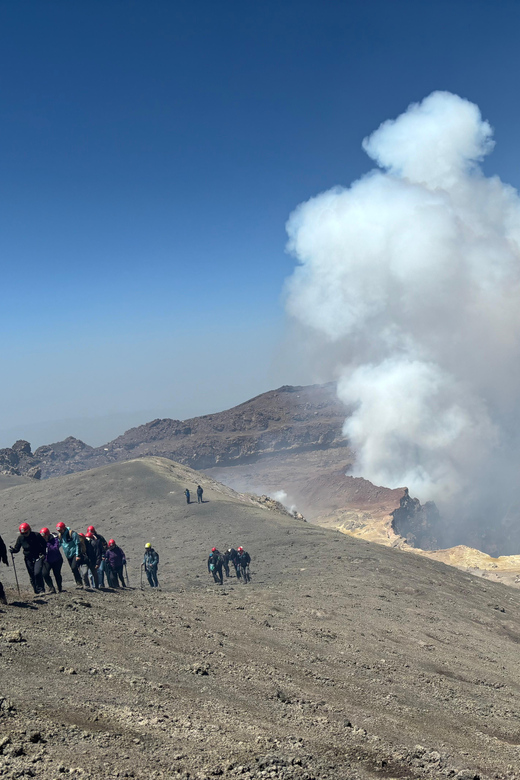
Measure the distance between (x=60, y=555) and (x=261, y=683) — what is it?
6.01 metres

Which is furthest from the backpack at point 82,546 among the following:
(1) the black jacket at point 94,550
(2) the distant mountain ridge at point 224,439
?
(2) the distant mountain ridge at point 224,439

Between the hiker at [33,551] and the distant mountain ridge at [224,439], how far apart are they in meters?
83.8

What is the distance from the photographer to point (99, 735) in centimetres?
679

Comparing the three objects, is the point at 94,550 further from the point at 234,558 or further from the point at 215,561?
the point at 234,558

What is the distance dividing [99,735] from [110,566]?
10110 mm

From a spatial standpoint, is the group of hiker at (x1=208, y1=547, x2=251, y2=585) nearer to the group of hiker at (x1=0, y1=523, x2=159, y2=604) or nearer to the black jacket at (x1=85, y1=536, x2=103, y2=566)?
the group of hiker at (x1=0, y1=523, x2=159, y2=604)

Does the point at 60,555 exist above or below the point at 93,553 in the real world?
above

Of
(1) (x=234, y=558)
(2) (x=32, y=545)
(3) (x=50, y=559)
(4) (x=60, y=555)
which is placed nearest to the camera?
(2) (x=32, y=545)

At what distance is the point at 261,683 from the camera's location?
995cm

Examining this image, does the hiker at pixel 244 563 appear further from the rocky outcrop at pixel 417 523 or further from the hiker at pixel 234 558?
the rocky outcrop at pixel 417 523

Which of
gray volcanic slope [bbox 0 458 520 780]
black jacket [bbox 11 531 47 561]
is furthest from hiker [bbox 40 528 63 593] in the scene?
gray volcanic slope [bbox 0 458 520 780]

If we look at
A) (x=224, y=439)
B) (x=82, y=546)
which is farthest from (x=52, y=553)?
(x=224, y=439)

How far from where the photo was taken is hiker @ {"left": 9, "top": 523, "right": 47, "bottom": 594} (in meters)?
12.8

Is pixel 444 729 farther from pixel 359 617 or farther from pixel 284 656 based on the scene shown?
pixel 359 617
